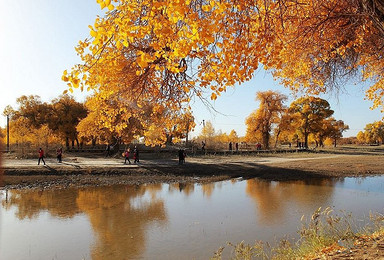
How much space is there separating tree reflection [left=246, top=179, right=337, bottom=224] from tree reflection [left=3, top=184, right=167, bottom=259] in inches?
179

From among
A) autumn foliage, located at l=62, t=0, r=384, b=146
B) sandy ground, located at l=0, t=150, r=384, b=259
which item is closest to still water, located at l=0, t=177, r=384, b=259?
sandy ground, located at l=0, t=150, r=384, b=259

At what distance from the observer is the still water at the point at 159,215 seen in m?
8.80

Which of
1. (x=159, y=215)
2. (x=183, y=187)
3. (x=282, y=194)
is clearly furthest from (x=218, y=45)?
(x=183, y=187)

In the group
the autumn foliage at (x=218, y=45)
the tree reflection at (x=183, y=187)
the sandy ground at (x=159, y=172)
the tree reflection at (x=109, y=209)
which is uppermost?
the autumn foliage at (x=218, y=45)

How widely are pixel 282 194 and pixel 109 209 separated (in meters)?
9.26

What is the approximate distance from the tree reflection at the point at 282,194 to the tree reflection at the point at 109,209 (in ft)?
14.9

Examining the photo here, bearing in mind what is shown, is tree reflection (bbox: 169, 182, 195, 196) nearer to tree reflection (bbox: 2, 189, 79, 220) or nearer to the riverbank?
the riverbank

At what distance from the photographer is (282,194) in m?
16.2

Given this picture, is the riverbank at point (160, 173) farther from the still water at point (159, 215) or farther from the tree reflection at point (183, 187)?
the still water at point (159, 215)

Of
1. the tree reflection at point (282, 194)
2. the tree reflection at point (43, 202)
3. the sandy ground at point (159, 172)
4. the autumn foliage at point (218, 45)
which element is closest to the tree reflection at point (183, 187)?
the sandy ground at point (159, 172)

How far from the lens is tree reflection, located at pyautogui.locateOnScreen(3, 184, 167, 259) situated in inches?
353

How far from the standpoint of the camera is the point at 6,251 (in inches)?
339

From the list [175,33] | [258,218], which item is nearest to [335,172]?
[258,218]

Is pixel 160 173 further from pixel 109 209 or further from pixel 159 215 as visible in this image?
pixel 159 215
